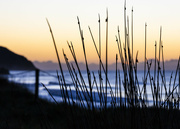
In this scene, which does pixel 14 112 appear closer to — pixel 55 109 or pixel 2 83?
A: pixel 55 109

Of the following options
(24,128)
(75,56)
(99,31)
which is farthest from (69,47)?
(24,128)

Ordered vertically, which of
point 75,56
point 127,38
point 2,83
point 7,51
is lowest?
point 2,83

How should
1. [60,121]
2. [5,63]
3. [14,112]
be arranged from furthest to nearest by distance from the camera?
[5,63] → [14,112] → [60,121]

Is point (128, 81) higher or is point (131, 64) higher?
point (131, 64)

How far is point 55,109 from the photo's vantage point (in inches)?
221

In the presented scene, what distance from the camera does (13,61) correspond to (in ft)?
264

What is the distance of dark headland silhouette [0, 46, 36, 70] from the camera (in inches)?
3054

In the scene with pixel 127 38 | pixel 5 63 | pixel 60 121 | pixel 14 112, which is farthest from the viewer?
pixel 5 63

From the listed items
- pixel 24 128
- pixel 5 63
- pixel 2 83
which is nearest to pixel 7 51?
pixel 5 63

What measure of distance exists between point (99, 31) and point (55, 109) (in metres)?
4.32

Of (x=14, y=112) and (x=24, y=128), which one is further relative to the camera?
(x=14, y=112)

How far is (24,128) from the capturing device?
369 cm

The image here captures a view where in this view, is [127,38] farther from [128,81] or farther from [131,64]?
[128,81]

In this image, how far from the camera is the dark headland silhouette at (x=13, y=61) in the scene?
77562 millimetres
